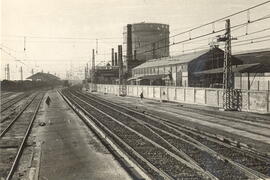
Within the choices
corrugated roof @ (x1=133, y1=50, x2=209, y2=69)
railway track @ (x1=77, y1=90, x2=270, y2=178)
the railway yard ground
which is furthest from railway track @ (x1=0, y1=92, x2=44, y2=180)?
corrugated roof @ (x1=133, y1=50, x2=209, y2=69)

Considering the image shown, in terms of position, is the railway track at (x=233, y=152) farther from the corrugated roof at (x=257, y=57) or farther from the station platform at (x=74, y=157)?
the corrugated roof at (x=257, y=57)

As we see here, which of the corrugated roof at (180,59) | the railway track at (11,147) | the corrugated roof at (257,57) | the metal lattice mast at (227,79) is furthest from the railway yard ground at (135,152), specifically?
the corrugated roof at (180,59)

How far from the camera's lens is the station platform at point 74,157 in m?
11.0

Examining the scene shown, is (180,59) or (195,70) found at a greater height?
(180,59)

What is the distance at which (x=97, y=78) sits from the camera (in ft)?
379

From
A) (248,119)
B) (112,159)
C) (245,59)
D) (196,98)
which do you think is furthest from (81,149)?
(245,59)

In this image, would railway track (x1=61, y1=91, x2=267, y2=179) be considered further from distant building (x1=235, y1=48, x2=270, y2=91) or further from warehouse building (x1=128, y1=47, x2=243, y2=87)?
warehouse building (x1=128, y1=47, x2=243, y2=87)

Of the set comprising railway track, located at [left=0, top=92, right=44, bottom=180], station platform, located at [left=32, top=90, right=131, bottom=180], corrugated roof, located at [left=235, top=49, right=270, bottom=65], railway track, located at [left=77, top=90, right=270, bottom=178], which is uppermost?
corrugated roof, located at [left=235, top=49, right=270, bottom=65]

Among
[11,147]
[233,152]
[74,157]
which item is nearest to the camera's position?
[74,157]

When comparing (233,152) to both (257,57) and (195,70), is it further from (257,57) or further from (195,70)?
(195,70)

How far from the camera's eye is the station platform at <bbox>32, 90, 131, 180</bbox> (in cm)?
1096

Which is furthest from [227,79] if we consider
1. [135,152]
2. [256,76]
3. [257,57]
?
[257,57]

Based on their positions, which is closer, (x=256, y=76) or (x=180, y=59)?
(x=256, y=76)

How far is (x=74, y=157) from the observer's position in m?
13.6
